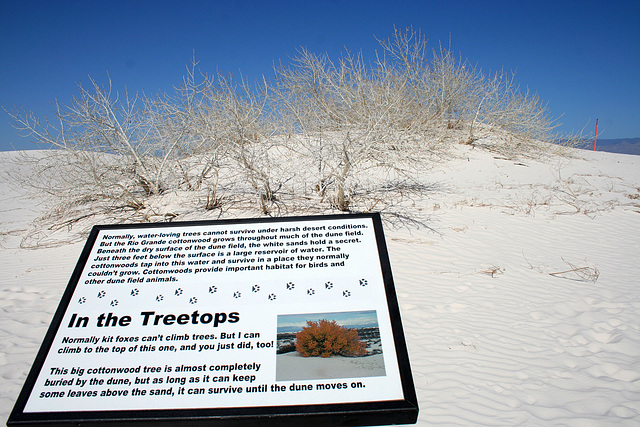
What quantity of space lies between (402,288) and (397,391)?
3.11 m

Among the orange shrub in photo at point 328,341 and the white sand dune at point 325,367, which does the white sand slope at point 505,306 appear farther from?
the orange shrub in photo at point 328,341

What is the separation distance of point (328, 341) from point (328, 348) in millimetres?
44

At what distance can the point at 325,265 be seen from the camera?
2791 millimetres

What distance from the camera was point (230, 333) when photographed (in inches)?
97.6

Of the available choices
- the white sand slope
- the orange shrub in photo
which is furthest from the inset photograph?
the white sand slope

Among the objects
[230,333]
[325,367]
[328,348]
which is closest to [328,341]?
[328,348]

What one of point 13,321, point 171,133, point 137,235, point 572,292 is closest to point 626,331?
point 572,292

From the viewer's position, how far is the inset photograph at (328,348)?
232cm

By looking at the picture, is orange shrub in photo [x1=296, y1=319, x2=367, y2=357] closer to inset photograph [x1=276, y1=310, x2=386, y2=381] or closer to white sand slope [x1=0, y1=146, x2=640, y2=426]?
inset photograph [x1=276, y1=310, x2=386, y2=381]

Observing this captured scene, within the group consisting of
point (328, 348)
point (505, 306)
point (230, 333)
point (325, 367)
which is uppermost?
point (505, 306)

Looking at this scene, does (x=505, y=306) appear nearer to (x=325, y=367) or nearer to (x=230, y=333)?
(x=325, y=367)

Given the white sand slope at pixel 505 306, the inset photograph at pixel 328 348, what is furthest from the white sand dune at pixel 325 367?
the white sand slope at pixel 505 306

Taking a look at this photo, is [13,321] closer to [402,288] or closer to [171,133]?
[402,288]

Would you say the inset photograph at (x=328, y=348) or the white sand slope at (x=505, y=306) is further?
the white sand slope at (x=505, y=306)
